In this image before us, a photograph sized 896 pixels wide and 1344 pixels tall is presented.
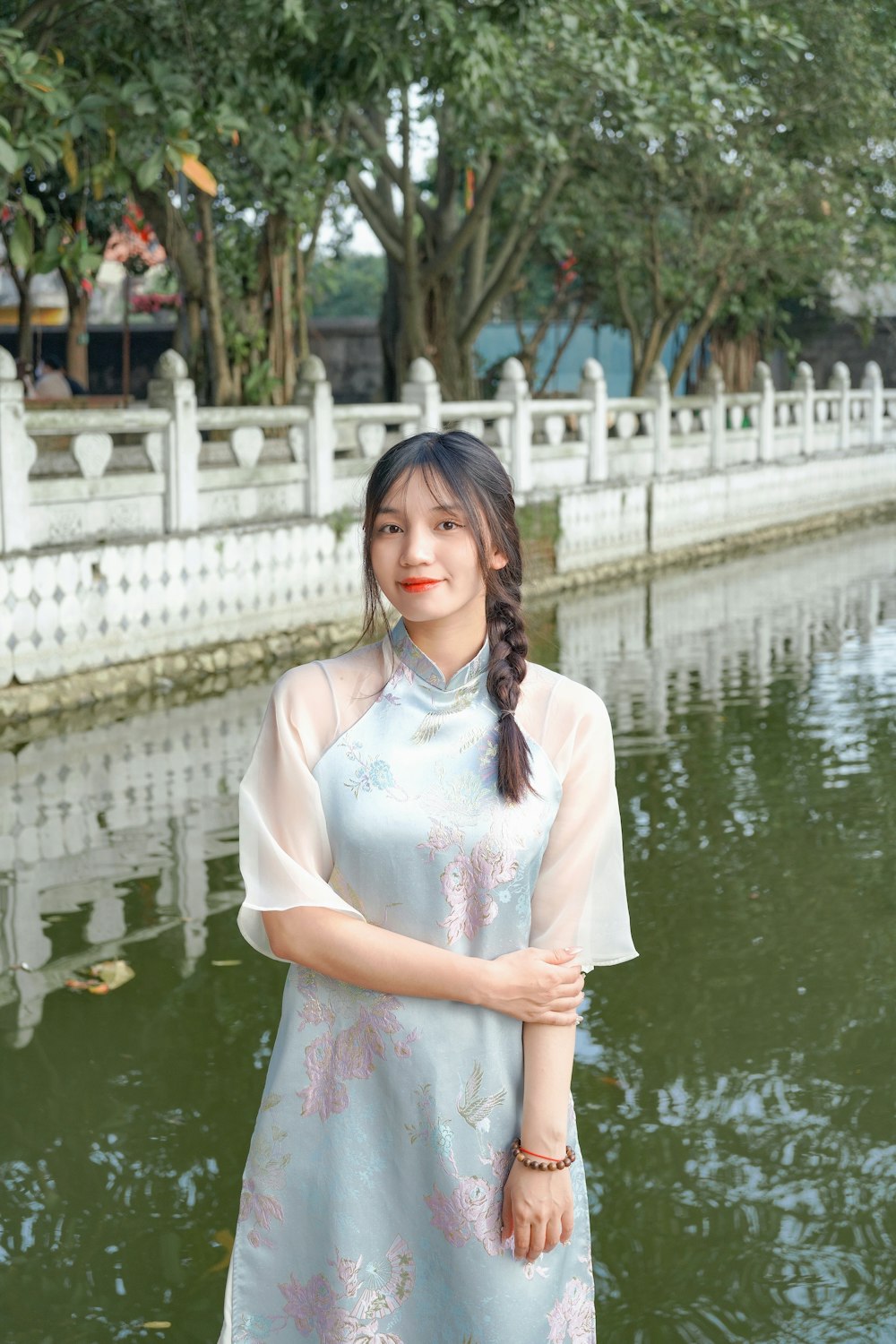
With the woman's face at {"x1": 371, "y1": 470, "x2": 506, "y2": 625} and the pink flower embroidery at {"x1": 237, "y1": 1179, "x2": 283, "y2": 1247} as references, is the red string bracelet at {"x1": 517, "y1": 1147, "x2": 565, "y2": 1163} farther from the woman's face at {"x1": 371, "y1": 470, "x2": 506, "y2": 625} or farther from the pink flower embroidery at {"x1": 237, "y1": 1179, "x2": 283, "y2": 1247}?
the woman's face at {"x1": 371, "y1": 470, "x2": 506, "y2": 625}

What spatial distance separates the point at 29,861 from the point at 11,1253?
288 cm

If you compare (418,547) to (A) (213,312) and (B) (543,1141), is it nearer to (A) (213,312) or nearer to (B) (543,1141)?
(B) (543,1141)

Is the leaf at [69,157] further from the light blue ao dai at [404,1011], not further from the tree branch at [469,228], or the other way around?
the tree branch at [469,228]

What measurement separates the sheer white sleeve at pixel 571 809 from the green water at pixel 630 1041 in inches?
53.8

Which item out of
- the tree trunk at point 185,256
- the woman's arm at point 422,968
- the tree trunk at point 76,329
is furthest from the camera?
Answer: the tree trunk at point 76,329

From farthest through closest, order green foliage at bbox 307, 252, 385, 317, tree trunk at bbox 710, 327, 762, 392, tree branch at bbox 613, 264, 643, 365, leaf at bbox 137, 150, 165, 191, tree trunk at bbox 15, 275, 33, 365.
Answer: green foliage at bbox 307, 252, 385, 317 < tree trunk at bbox 710, 327, 762, 392 < tree branch at bbox 613, 264, 643, 365 < tree trunk at bbox 15, 275, 33, 365 < leaf at bbox 137, 150, 165, 191

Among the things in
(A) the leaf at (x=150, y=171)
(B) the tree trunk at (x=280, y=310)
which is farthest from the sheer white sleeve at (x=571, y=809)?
(B) the tree trunk at (x=280, y=310)

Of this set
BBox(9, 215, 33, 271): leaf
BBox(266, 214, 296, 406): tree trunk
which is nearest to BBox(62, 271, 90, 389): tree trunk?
BBox(266, 214, 296, 406): tree trunk

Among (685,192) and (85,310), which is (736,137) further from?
(85,310)

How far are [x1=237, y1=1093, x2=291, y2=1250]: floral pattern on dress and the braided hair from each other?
1.74ft

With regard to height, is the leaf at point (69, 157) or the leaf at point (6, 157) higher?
the leaf at point (69, 157)

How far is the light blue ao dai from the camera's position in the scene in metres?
2.01

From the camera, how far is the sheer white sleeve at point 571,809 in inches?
82.0

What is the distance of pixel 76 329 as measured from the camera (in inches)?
749
